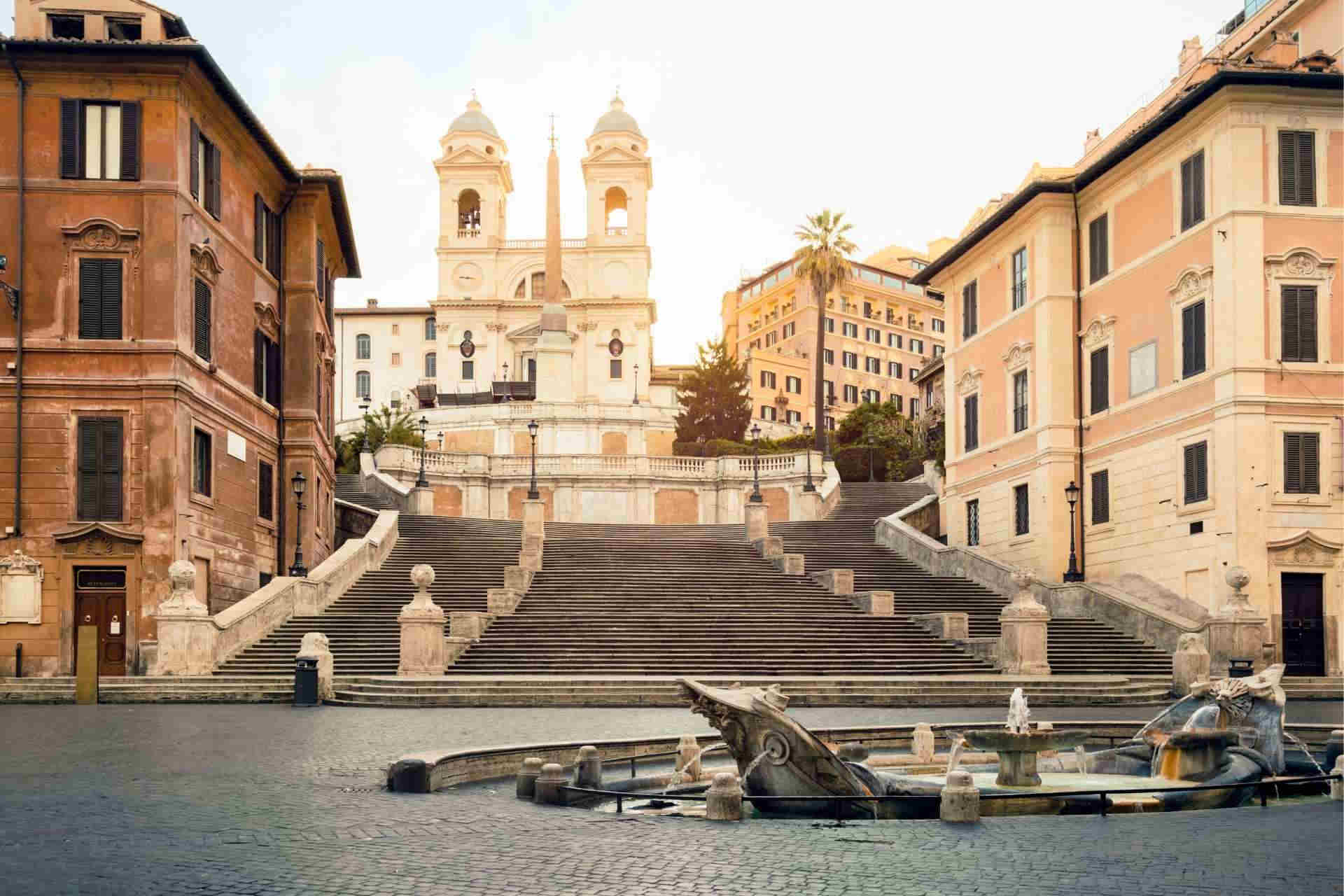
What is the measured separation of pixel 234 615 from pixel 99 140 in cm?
1026

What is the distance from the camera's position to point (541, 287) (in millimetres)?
120000

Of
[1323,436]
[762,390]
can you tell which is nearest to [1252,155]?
[1323,436]

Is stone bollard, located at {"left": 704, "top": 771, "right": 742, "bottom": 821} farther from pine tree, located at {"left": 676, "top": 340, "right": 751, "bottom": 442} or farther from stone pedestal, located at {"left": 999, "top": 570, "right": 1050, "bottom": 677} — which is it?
pine tree, located at {"left": 676, "top": 340, "right": 751, "bottom": 442}

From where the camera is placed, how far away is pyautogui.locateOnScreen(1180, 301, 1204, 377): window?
32.5 meters

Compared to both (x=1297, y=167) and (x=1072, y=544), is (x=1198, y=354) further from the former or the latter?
(x=1072, y=544)

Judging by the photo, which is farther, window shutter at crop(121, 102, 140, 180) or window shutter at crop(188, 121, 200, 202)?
window shutter at crop(188, 121, 200, 202)

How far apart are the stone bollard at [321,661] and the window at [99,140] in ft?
36.5

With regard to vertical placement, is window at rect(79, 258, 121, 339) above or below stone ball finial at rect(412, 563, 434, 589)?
above

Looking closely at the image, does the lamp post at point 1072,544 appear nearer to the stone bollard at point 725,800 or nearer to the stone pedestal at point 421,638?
the stone pedestal at point 421,638

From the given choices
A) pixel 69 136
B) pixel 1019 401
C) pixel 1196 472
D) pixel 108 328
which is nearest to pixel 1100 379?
pixel 1019 401

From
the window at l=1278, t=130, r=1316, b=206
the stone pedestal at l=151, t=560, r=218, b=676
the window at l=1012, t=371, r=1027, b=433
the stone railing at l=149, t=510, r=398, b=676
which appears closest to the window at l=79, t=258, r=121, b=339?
the stone pedestal at l=151, t=560, r=218, b=676

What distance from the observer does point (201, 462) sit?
31.7 m

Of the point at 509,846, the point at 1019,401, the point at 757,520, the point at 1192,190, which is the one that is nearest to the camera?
the point at 509,846

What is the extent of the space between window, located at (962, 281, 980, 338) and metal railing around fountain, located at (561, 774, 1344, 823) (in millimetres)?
32108
